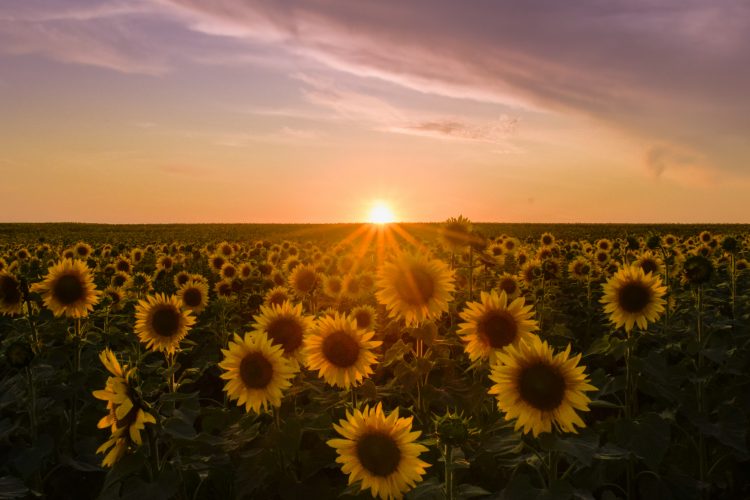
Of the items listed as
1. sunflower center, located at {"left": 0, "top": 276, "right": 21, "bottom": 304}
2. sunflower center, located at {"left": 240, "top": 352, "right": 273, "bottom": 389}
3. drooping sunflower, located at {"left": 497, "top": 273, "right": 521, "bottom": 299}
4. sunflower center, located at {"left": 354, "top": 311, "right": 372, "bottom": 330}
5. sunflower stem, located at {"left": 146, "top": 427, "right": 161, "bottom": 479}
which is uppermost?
drooping sunflower, located at {"left": 497, "top": 273, "right": 521, "bottom": 299}

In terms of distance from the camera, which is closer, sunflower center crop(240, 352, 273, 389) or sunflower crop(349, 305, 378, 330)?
sunflower center crop(240, 352, 273, 389)

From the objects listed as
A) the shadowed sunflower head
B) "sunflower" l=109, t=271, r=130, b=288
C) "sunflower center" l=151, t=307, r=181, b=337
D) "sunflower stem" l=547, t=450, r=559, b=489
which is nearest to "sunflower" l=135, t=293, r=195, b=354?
"sunflower center" l=151, t=307, r=181, b=337

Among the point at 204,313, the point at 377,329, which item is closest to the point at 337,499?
the point at 377,329

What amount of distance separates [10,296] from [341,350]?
4.57 m

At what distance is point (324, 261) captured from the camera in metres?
15.5

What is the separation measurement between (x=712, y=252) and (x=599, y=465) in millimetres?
11916

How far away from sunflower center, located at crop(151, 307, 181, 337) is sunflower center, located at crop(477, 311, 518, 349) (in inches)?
133

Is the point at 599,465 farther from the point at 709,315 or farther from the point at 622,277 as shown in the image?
the point at 709,315

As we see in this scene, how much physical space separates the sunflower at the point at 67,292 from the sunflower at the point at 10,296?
0.69 ft

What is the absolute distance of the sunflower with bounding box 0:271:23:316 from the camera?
23.0ft

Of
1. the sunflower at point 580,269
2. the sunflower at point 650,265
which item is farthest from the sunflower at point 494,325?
the sunflower at point 580,269

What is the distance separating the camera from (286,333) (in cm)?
508

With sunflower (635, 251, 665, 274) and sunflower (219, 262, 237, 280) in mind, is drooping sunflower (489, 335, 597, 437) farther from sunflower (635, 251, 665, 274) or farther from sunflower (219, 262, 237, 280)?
sunflower (219, 262, 237, 280)

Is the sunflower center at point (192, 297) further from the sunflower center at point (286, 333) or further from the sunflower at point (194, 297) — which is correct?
the sunflower center at point (286, 333)
